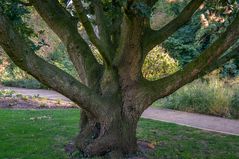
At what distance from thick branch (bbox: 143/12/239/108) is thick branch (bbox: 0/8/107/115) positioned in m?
0.89

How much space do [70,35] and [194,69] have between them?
2.02 metres

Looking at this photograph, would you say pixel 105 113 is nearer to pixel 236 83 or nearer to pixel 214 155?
pixel 214 155

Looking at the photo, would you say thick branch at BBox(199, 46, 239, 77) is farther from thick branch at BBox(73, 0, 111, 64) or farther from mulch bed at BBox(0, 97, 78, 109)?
mulch bed at BBox(0, 97, 78, 109)

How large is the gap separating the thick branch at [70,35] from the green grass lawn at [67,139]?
4.61 feet

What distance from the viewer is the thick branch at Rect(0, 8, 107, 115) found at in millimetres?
4824

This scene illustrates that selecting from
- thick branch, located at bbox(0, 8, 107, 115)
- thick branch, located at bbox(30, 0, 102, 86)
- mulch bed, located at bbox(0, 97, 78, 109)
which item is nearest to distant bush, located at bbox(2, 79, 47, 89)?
mulch bed, located at bbox(0, 97, 78, 109)

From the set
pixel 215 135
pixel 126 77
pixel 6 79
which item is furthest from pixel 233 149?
pixel 6 79

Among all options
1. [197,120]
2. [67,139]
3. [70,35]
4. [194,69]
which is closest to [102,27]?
[70,35]

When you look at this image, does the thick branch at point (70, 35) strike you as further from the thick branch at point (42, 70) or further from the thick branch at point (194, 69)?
the thick branch at point (194, 69)

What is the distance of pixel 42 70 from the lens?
536 centimetres

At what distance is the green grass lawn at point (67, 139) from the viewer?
668cm

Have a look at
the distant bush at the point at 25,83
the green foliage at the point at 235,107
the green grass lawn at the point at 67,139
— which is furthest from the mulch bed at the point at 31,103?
the distant bush at the point at 25,83

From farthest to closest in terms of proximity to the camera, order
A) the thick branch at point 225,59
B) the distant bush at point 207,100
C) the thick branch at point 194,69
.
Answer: the distant bush at point 207,100, the thick branch at point 225,59, the thick branch at point 194,69

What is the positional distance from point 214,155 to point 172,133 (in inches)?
68.5
